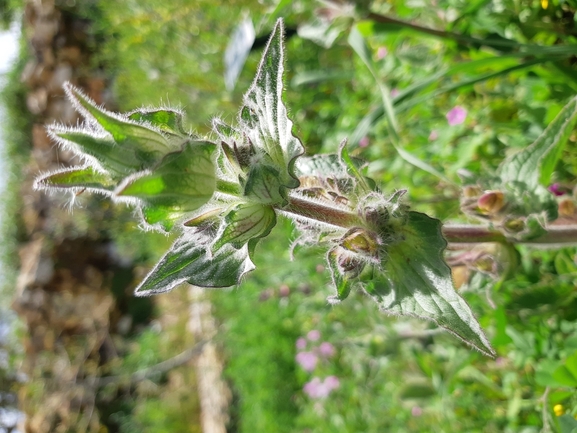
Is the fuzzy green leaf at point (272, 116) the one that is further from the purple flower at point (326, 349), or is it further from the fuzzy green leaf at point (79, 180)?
the purple flower at point (326, 349)

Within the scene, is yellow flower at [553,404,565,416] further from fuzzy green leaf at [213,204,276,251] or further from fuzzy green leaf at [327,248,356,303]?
fuzzy green leaf at [213,204,276,251]

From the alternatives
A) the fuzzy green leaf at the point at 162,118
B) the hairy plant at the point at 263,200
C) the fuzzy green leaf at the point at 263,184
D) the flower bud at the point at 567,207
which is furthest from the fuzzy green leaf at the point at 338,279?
the flower bud at the point at 567,207

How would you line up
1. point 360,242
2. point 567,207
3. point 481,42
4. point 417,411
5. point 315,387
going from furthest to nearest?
point 315,387 < point 417,411 < point 481,42 < point 567,207 < point 360,242

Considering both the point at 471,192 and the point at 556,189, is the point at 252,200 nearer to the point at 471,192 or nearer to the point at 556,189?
the point at 471,192

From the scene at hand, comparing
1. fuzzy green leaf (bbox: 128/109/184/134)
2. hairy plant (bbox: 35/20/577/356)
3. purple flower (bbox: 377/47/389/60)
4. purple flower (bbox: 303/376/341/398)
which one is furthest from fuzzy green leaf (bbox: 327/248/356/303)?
purple flower (bbox: 303/376/341/398)

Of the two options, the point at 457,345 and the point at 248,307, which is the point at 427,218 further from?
the point at 248,307

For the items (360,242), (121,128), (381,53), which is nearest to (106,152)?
(121,128)
